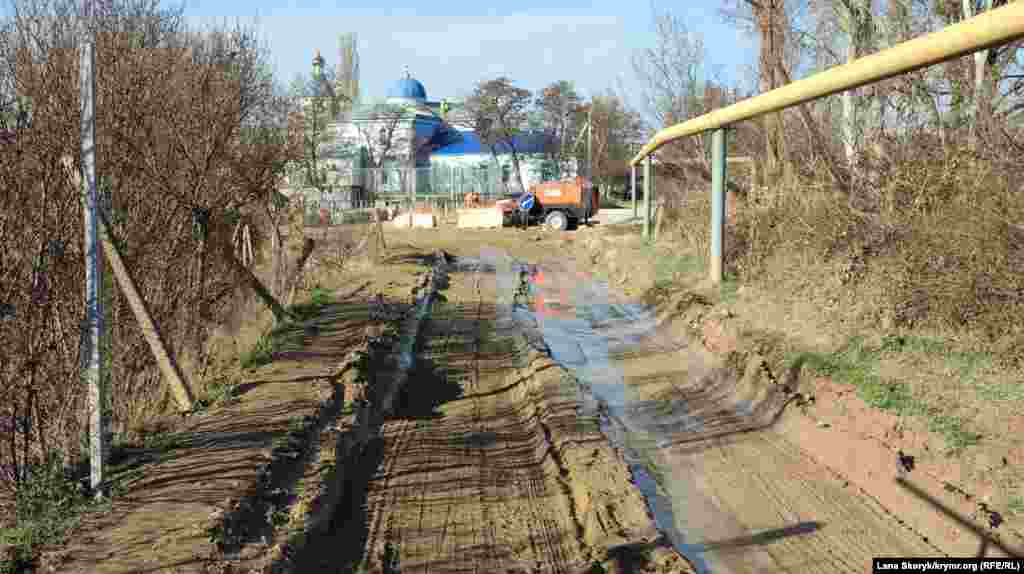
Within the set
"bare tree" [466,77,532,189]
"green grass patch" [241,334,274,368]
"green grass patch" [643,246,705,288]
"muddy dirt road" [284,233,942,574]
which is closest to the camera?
"muddy dirt road" [284,233,942,574]

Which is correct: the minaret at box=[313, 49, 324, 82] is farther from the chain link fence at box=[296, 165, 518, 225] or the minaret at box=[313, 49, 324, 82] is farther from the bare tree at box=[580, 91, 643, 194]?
the bare tree at box=[580, 91, 643, 194]

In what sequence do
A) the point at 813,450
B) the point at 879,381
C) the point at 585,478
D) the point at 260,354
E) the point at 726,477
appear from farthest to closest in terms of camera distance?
the point at 260,354, the point at 879,381, the point at 813,450, the point at 726,477, the point at 585,478

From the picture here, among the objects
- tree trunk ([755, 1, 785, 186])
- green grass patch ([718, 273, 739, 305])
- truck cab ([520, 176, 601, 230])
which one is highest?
tree trunk ([755, 1, 785, 186])

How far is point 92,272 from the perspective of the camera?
603cm

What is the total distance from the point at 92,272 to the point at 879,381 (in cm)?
Answer: 633

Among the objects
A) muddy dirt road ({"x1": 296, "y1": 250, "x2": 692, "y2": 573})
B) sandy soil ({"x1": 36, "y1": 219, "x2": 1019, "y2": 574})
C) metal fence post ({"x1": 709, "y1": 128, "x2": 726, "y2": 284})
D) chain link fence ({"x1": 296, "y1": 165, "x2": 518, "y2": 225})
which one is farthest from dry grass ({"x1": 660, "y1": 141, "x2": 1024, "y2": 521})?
chain link fence ({"x1": 296, "y1": 165, "x2": 518, "y2": 225})

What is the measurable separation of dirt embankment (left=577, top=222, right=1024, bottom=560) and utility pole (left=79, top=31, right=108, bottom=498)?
4048 mm

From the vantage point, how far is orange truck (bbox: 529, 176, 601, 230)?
38.2 meters

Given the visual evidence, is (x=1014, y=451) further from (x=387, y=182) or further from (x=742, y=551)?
(x=387, y=182)

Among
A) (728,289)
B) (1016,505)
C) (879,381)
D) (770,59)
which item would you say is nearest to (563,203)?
(770,59)

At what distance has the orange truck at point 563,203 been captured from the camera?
38156mm

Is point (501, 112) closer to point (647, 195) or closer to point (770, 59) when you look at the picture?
point (647, 195)

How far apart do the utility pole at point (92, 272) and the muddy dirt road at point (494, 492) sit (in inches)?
60.9

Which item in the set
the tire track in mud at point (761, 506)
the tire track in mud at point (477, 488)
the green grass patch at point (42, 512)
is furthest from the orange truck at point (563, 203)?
the green grass patch at point (42, 512)
